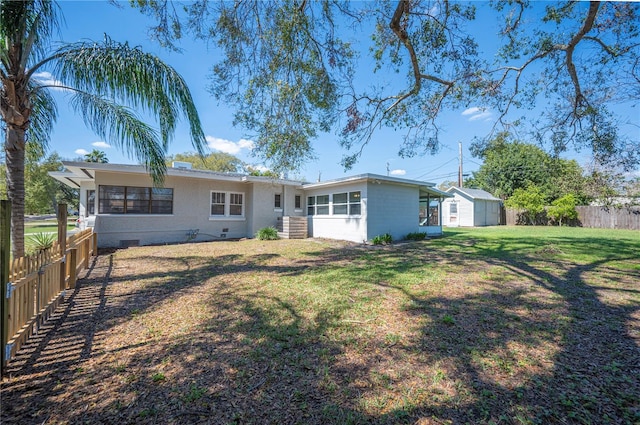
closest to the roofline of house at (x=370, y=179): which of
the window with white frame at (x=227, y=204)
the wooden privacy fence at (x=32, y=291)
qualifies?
the window with white frame at (x=227, y=204)

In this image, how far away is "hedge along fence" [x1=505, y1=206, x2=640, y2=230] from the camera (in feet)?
66.4

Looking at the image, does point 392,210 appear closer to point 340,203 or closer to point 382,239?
point 382,239

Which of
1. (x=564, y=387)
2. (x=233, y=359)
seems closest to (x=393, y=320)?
(x=564, y=387)

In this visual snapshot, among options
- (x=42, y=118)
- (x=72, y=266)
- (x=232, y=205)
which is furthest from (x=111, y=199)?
(x=72, y=266)

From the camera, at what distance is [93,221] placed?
1077 centimetres

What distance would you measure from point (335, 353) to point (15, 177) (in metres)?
5.48

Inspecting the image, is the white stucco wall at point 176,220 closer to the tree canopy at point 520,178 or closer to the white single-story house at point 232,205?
the white single-story house at point 232,205

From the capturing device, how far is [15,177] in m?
4.23

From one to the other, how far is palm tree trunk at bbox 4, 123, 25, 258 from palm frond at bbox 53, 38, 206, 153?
1.16 m

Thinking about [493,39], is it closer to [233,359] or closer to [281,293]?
[281,293]

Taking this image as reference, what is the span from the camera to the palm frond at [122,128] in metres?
4.91

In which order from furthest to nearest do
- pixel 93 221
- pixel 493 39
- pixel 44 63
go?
pixel 93 221, pixel 493 39, pixel 44 63

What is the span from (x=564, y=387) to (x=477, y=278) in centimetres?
392

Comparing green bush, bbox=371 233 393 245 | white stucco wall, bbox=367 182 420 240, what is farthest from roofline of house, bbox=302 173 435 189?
green bush, bbox=371 233 393 245
